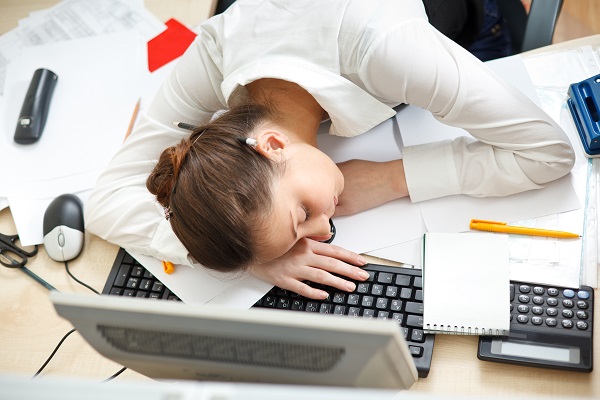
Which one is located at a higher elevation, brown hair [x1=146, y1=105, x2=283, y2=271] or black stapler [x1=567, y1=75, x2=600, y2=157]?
black stapler [x1=567, y1=75, x2=600, y2=157]

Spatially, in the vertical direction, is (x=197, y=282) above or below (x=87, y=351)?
above

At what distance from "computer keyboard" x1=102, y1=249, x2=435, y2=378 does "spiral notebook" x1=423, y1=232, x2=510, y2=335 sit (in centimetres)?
2

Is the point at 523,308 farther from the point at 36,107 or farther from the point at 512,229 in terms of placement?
the point at 36,107

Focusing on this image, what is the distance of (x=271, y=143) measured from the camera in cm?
92

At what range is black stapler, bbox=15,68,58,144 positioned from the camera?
1.26m

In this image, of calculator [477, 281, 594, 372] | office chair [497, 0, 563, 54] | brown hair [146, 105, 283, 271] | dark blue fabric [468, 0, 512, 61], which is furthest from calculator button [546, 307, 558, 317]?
dark blue fabric [468, 0, 512, 61]

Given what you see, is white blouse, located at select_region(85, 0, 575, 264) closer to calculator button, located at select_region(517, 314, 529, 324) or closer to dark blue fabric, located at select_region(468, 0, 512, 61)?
calculator button, located at select_region(517, 314, 529, 324)

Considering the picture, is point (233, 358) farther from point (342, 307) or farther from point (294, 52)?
point (294, 52)

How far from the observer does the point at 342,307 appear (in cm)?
94

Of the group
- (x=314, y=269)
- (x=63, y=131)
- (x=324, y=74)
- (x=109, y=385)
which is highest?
(x=324, y=74)

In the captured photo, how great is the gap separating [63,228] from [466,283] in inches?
25.7

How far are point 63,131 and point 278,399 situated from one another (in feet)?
3.16

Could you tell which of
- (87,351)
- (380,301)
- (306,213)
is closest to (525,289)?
A: (380,301)

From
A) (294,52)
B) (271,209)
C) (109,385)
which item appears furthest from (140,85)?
(109,385)
